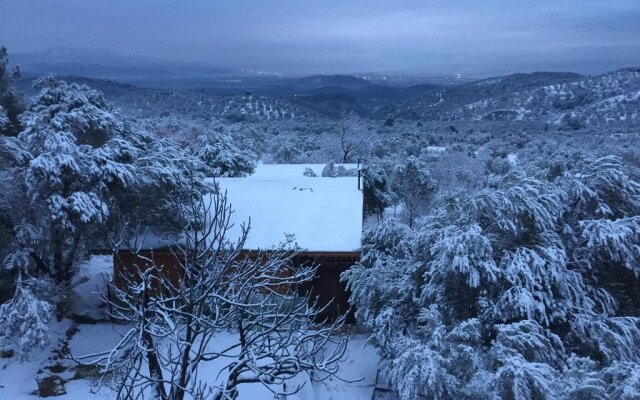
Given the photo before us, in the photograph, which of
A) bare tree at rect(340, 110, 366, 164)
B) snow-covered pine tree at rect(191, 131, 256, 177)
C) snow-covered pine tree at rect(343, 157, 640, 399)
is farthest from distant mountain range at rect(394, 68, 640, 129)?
snow-covered pine tree at rect(343, 157, 640, 399)

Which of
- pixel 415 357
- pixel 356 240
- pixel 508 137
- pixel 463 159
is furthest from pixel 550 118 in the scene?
pixel 415 357

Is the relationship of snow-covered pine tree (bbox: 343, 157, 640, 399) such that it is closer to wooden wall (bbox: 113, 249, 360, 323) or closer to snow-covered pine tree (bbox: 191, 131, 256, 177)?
wooden wall (bbox: 113, 249, 360, 323)

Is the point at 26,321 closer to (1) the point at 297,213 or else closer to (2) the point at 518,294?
(1) the point at 297,213

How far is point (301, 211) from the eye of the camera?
45.9ft

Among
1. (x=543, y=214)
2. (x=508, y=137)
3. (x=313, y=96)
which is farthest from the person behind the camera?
(x=313, y=96)

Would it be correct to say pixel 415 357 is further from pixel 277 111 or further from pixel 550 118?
pixel 277 111

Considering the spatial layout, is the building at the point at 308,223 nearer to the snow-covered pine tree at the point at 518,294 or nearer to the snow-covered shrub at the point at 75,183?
the snow-covered shrub at the point at 75,183

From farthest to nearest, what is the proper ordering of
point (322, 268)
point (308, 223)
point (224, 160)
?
point (224, 160), point (308, 223), point (322, 268)

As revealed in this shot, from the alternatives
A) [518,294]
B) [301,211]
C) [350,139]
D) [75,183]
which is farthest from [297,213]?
[350,139]

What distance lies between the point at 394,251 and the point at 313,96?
2855 inches

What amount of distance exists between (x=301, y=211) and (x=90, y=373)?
6.67 metres

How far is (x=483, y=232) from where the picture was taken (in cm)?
962

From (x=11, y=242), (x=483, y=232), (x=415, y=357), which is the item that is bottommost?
(x=415, y=357)

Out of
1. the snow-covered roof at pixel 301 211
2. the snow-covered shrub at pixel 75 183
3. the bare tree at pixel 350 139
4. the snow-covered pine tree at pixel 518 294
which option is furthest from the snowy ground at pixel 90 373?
the bare tree at pixel 350 139
